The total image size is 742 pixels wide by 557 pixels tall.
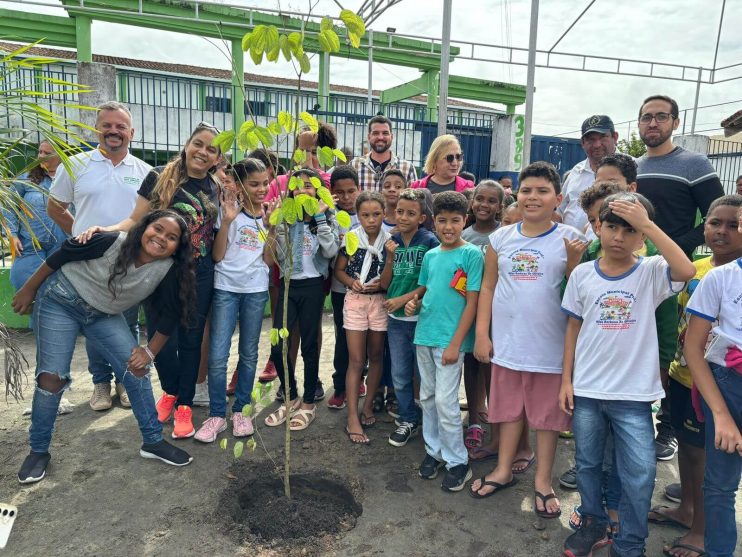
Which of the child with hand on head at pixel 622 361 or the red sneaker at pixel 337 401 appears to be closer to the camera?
the child with hand on head at pixel 622 361

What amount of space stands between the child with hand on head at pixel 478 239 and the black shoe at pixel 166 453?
1800 mm

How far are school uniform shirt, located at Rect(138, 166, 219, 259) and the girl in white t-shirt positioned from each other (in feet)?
0.23

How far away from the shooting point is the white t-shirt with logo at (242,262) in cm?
362

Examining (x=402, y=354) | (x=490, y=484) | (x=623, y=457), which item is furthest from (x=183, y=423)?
(x=623, y=457)

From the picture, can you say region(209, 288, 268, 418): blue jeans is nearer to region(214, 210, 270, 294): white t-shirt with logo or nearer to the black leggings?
region(214, 210, 270, 294): white t-shirt with logo

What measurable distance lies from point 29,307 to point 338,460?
6.69 feet

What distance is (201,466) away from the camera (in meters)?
3.27

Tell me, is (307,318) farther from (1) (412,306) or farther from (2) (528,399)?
(2) (528,399)

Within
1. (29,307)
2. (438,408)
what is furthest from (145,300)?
(438,408)

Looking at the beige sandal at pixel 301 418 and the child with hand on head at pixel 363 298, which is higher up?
the child with hand on head at pixel 363 298

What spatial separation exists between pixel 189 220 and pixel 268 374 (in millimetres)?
1815

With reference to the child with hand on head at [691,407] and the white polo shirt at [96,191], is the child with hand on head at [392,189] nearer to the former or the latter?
the white polo shirt at [96,191]

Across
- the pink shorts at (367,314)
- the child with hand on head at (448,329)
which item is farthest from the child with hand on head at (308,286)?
the child with hand on head at (448,329)

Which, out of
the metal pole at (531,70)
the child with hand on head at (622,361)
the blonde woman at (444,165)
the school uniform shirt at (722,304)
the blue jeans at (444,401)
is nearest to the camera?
the school uniform shirt at (722,304)
